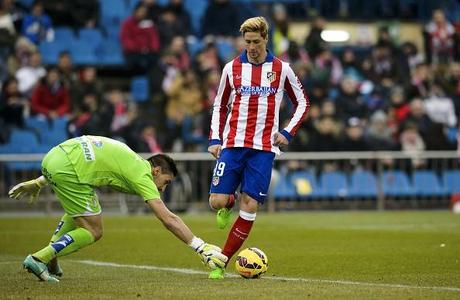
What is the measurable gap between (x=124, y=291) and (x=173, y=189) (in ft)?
44.2

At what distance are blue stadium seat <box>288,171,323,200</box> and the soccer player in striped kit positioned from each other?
483 inches

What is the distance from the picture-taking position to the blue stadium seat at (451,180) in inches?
933

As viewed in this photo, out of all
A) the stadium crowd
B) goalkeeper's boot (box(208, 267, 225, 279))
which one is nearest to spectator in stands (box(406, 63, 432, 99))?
the stadium crowd

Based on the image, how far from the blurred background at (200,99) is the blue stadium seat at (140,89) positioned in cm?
2

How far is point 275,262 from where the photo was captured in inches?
478

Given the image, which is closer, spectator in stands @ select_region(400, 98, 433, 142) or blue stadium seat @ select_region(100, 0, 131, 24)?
spectator in stands @ select_region(400, 98, 433, 142)

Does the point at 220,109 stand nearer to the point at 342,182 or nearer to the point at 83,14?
the point at 342,182

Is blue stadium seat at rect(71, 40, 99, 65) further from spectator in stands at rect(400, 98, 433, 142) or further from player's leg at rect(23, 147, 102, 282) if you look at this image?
player's leg at rect(23, 147, 102, 282)

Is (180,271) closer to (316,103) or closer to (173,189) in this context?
(173,189)

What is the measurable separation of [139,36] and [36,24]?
233 centimetres

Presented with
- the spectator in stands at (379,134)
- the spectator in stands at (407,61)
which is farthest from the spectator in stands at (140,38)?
the spectator in stands at (407,61)

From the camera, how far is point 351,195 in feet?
77.3

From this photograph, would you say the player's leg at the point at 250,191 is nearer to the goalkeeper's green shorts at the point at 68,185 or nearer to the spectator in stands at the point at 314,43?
the goalkeeper's green shorts at the point at 68,185

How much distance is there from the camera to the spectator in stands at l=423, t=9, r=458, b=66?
29.1 m
